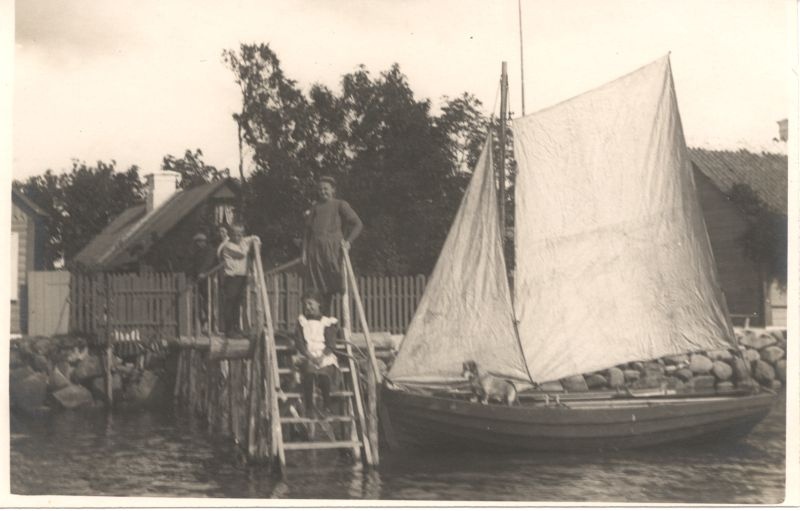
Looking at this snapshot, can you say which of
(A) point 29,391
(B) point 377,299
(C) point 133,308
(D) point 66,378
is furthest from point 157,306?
(A) point 29,391

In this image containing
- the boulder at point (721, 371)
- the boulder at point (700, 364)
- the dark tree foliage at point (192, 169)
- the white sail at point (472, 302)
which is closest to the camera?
the dark tree foliage at point (192, 169)

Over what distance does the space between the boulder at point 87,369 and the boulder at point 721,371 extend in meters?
10.0

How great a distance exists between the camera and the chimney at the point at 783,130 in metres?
13.5

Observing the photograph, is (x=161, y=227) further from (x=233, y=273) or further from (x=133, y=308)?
(x=233, y=273)

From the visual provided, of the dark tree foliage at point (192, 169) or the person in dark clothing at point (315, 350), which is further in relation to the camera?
the dark tree foliage at point (192, 169)

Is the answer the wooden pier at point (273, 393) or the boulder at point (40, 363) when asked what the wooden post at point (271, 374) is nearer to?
the wooden pier at point (273, 393)

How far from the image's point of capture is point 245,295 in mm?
17141

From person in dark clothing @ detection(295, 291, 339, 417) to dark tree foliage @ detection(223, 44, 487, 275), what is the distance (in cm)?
195

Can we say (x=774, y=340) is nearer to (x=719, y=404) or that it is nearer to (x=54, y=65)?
(x=719, y=404)

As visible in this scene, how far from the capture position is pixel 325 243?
14.7 metres

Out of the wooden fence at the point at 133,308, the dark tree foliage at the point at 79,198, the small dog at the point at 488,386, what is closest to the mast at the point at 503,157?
the small dog at the point at 488,386

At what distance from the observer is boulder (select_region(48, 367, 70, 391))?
1866 centimetres

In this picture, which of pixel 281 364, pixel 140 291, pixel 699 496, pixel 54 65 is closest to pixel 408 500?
pixel 699 496

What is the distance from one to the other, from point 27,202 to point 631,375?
10642 mm
